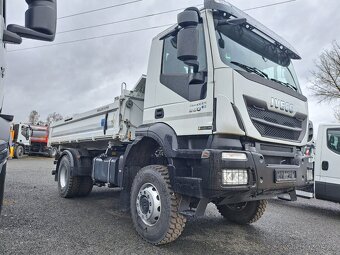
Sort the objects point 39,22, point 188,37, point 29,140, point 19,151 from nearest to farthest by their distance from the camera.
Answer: point 39,22
point 188,37
point 19,151
point 29,140

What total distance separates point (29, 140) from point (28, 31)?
1037 inches

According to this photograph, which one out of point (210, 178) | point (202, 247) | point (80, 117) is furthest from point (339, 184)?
point (80, 117)

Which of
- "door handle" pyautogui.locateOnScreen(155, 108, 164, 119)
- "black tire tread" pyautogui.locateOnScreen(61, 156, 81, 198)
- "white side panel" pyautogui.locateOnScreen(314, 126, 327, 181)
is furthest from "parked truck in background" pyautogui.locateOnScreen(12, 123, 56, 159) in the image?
"door handle" pyautogui.locateOnScreen(155, 108, 164, 119)

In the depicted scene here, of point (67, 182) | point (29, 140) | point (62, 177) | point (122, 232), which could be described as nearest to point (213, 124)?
point (122, 232)

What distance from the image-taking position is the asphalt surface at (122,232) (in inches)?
153

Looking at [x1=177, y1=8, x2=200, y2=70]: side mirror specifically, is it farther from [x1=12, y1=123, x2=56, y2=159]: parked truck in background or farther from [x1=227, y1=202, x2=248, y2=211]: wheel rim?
[x1=12, y1=123, x2=56, y2=159]: parked truck in background

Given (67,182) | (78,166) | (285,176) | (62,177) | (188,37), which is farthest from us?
(62,177)

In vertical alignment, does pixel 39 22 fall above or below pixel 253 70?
below

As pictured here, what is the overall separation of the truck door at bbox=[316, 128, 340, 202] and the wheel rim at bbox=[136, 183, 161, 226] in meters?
4.61

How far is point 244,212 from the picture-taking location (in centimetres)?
533

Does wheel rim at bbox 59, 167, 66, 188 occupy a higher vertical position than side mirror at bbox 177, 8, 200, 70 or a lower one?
lower

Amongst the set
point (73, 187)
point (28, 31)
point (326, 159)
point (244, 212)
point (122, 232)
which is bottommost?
point (122, 232)

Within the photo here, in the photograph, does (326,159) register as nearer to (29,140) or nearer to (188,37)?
(188,37)

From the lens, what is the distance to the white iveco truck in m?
3.52
